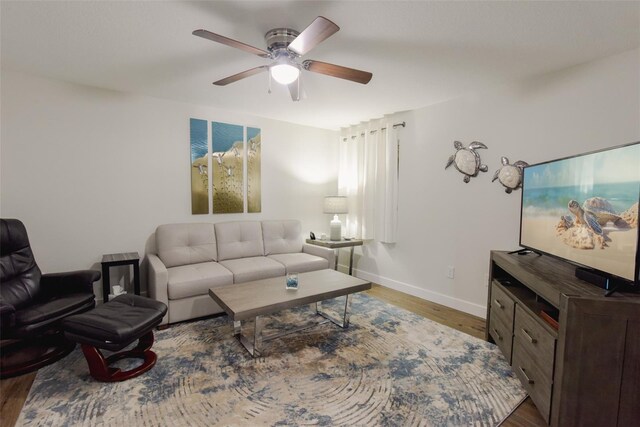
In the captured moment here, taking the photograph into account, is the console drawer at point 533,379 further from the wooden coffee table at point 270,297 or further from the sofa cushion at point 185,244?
the sofa cushion at point 185,244

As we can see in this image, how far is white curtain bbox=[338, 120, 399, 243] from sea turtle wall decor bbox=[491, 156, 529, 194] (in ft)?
4.15

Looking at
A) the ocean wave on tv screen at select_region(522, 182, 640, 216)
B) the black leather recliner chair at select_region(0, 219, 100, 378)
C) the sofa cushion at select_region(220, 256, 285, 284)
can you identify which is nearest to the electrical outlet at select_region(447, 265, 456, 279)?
the ocean wave on tv screen at select_region(522, 182, 640, 216)

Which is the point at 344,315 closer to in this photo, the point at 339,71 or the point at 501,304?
the point at 501,304

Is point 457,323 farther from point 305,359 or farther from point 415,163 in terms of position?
point 415,163

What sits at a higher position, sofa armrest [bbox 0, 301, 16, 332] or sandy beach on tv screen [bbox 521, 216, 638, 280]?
sandy beach on tv screen [bbox 521, 216, 638, 280]

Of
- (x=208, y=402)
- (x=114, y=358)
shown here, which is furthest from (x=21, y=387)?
(x=208, y=402)

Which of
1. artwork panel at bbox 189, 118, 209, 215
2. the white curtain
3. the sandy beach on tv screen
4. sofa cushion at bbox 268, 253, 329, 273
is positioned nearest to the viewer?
the sandy beach on tv screen

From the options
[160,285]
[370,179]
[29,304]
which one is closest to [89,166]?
[29,304]

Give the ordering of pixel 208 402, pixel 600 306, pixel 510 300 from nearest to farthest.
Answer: pixel 600 306 < pixel 208 402 < pixel 510 300

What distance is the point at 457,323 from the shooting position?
9.63 ft

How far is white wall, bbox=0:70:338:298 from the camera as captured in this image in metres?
2.73

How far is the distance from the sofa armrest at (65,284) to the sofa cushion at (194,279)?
0.62 m

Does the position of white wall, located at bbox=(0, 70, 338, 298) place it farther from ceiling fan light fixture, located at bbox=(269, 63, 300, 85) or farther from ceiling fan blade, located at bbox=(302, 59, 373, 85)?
ceiling fan blade, located at bbox=(302, 59, 373, 85)

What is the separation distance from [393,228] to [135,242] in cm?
312
